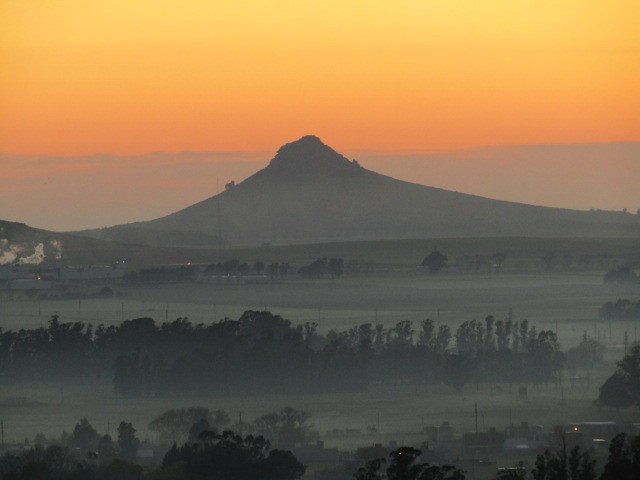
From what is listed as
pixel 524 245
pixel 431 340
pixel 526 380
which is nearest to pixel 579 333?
pixel 431 340

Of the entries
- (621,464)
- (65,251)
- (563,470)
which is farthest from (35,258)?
(621,464)

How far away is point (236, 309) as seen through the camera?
274 ft

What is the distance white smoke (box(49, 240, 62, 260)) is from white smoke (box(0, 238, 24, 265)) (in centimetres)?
231

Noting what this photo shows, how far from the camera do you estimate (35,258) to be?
133 metres

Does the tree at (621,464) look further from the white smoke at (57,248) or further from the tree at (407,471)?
the white smoke at (57,248)

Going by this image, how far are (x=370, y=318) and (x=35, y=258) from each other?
188 ft

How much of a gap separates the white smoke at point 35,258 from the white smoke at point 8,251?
63 cm

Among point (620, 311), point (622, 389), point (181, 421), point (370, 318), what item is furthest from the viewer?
point (370, 318)

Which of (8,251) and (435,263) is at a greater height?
(8,251)

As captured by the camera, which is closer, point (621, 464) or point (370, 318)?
point (621, 464)

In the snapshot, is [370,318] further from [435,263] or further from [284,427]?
[435,263]

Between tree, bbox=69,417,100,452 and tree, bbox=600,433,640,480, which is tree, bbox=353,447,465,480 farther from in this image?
tree, bbox=69,417,100,452

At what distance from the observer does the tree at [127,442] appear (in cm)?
4344

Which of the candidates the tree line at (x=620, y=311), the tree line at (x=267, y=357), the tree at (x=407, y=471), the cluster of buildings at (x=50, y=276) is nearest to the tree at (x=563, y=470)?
the tree at (x=407, y=471)
